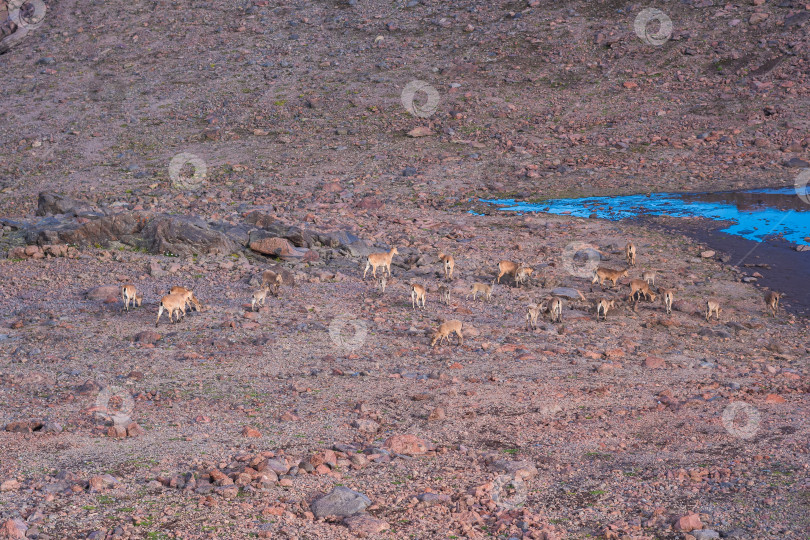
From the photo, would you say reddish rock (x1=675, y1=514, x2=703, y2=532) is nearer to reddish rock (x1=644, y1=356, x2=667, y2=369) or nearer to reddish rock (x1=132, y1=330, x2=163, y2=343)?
reddish rock (x1=644, y1=356, x2=667, y2=369)

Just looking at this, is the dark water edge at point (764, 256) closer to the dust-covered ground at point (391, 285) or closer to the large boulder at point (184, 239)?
the dust-covered ground at point (391, 285)

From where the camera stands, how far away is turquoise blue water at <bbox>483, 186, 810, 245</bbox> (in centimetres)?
2514

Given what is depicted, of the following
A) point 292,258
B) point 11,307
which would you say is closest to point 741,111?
point 292,258

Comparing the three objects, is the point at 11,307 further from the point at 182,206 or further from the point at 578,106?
the point at 578,106

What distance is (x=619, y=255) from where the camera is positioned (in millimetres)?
22328

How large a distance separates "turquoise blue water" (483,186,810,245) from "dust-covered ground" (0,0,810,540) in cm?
111

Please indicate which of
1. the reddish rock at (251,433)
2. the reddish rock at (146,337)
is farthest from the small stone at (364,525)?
the reddish rock at (146,337)

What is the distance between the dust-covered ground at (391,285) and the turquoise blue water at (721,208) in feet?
3.63

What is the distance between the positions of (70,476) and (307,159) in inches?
1003

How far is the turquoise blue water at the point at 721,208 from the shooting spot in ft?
82.5

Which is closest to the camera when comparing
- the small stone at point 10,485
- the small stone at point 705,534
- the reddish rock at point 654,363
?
the small stone at point 705,534

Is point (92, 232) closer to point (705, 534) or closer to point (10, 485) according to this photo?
point (10, 485)

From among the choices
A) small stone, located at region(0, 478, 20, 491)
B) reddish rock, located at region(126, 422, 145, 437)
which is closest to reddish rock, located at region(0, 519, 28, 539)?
small stone, located at region(0, 478, 20, 491)

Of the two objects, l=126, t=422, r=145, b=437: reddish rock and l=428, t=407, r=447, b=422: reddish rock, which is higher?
l=428, t=407, r=447, b=422: reddish rock
